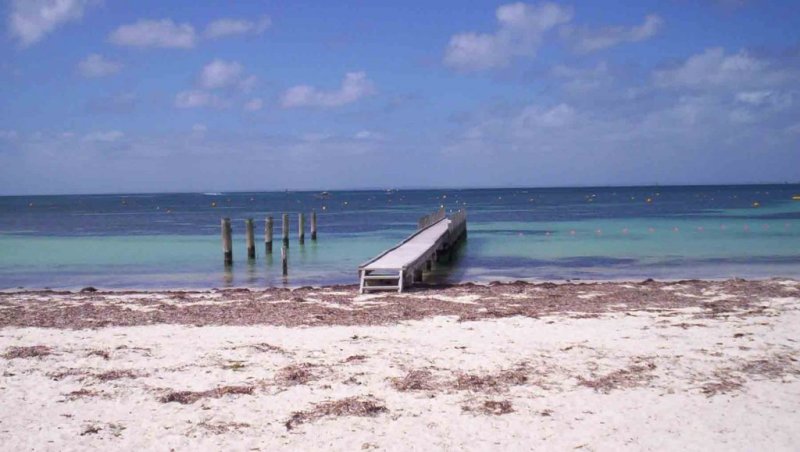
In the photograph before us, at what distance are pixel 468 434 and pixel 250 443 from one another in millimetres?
2259

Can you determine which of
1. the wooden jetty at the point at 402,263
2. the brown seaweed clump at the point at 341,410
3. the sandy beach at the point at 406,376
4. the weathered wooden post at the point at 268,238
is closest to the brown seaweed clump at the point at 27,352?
the sandy beach at the point at 406,376

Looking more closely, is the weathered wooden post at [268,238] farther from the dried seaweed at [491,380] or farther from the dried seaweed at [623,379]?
the dried seaweed at [623,379]

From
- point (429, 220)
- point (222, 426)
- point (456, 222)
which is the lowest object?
point (222, 426)

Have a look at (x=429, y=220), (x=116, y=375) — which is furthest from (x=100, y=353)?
(x=429, y=220)

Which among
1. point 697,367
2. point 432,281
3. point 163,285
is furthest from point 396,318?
point 163,285

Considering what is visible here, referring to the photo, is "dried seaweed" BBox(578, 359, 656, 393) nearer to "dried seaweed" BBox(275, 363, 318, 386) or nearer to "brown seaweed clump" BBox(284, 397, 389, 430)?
"brown seaweed clump" BBox(284, 397, 389, 430)

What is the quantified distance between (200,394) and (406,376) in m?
2.63

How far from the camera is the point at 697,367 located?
32.0 ft

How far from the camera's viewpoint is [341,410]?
8.23 meters

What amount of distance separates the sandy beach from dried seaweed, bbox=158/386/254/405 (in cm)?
4

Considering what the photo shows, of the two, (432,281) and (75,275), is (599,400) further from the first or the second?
(75,275)

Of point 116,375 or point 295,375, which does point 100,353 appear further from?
point 295,375

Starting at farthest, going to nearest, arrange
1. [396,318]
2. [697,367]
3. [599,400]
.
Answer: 1. [396,318]
2. [697,367]
3. [599,400]

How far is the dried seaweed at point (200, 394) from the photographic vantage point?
8.61 m
